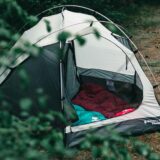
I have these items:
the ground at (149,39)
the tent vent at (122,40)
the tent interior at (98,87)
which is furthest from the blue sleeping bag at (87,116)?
the tent vent at (122,40)

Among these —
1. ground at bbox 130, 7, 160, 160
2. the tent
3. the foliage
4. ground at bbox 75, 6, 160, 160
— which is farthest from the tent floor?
the foliage

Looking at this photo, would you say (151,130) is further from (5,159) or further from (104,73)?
(5,159)

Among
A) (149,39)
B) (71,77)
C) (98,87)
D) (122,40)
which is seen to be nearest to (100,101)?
(98,87)

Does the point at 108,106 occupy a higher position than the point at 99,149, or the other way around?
the point at 99,149

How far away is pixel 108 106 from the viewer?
5500mm

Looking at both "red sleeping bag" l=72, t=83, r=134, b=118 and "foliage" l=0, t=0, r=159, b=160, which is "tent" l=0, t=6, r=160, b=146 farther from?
"foliage" l=0, t=0, r=159, b=160

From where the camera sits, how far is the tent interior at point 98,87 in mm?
5324

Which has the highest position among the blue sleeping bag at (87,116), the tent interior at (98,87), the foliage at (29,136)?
the foliage at (29,136)

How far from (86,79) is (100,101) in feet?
2.32

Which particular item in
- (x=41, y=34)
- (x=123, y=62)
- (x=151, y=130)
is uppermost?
(x=41, y=34)

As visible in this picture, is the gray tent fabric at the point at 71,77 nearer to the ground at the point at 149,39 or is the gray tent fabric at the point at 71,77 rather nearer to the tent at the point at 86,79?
the tent at the point at 86,79

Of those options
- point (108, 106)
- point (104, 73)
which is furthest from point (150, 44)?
point (108, 106)

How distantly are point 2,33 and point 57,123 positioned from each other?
3.14 metres

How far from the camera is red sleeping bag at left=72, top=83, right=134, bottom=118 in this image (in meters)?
5.36
